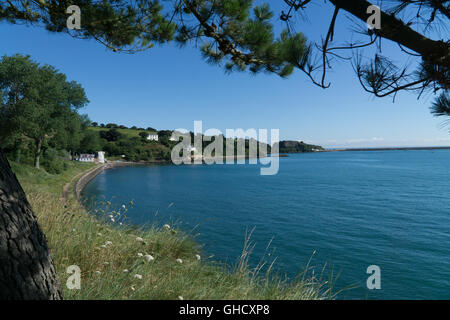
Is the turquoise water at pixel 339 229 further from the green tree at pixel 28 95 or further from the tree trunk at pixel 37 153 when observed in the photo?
the green tree at pixel 28 95

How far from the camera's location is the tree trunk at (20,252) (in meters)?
1.46

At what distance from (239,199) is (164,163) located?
60.4m

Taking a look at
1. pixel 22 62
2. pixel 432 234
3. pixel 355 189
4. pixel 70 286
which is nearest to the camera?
pixel 70 286

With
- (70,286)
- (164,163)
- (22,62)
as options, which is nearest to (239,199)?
(22,62)

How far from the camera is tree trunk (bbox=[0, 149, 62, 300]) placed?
4.78 feet

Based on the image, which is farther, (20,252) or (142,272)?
(142,272)

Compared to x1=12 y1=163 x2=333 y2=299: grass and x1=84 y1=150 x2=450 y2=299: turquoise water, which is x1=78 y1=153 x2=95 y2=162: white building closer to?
x1=84 y1=150 x2=450 y2=299: turquoise water

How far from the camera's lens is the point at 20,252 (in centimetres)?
151

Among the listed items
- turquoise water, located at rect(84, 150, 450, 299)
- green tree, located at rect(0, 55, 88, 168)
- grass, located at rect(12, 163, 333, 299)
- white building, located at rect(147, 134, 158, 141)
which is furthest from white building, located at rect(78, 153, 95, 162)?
grass, located at rect(12, 163, 333, 299)

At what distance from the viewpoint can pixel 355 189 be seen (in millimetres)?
31453

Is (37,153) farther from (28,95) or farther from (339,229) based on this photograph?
(339,229)

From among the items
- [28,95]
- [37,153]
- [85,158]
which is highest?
[28,95]

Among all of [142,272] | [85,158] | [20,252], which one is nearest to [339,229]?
[142,272]
